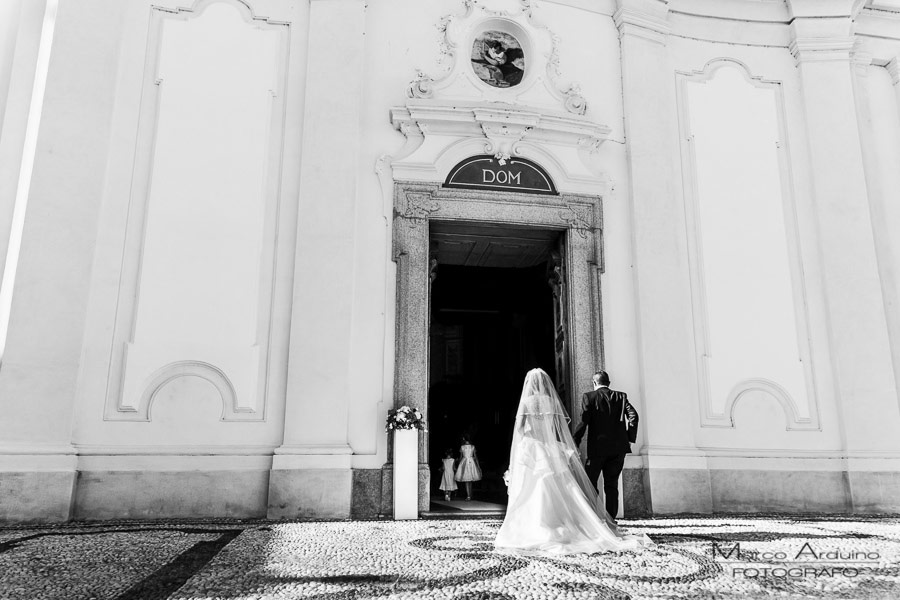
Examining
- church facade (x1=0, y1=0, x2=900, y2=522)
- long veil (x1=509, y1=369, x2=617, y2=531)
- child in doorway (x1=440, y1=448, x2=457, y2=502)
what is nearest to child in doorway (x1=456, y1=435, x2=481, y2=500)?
child in doorway (x1=440, y1=448, x2=457, y2=502)

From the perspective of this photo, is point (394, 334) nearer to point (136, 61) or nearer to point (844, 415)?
point (136, 61)

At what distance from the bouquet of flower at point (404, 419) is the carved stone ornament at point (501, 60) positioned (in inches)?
152

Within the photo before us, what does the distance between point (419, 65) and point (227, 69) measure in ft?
7.52

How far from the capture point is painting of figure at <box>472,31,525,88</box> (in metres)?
8.70

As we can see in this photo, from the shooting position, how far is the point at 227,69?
808 centimetres

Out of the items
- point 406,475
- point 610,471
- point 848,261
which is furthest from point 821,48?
point 406,475

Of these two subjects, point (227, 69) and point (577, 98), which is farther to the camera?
point (577, 98)

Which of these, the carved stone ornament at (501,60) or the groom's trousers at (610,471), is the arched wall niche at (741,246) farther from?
the groom's trousers at (610,471)

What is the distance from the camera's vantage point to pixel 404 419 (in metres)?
7.11

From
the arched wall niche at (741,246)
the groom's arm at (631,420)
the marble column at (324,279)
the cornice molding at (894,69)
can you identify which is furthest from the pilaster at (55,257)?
the cornice molding at (894,69)

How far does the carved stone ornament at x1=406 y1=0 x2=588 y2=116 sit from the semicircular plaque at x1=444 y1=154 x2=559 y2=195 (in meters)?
0.83

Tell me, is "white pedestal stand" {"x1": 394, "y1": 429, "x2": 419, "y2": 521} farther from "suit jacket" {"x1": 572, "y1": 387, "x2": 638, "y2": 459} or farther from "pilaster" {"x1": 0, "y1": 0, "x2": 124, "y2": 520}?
"pilaster" {"x1": 0, "y1": 0, "x2": 124, "y2": 520}

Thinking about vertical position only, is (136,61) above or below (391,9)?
below

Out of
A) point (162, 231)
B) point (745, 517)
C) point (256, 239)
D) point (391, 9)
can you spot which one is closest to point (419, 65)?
point (391, 9)
